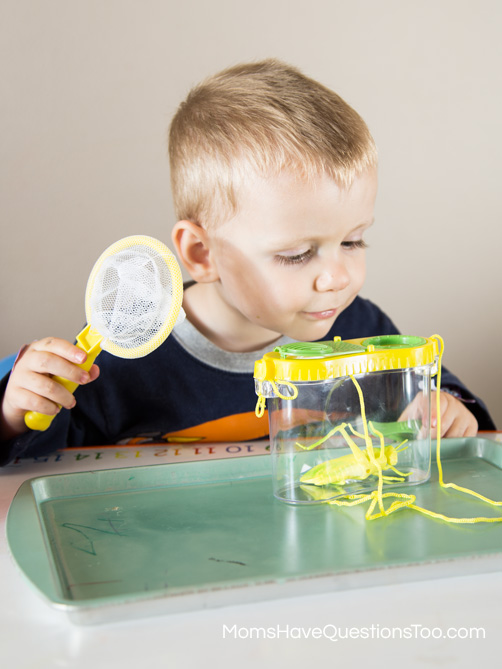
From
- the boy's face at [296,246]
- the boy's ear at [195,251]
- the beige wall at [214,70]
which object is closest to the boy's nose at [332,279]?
the boy's face at [296,246]

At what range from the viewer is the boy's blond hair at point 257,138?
68cm

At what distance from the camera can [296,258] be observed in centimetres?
68

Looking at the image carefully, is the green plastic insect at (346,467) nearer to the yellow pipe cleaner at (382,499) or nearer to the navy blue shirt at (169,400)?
the yellow pipe cleaner at (382,499)

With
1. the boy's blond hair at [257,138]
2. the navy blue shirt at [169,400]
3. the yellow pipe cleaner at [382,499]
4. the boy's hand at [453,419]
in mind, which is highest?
the boy's blond hair at [257,138]

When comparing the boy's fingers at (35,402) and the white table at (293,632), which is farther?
the boy's fingers at (35,402)

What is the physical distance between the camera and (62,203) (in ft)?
3.88

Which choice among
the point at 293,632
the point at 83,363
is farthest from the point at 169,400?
the point at 293,632

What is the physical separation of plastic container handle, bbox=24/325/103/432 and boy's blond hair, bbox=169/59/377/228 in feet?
0.72

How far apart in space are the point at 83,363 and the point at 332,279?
242 millimetres

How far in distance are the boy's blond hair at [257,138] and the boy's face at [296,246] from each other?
0.6 inches

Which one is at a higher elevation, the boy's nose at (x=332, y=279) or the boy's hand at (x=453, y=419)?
the boy's nose at (x=332, y=279)

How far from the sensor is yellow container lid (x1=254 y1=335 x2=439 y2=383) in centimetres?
46

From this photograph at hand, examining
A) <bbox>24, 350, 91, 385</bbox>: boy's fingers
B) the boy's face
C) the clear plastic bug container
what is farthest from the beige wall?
the clear plastic bug container

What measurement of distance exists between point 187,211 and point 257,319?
5.8 inches
